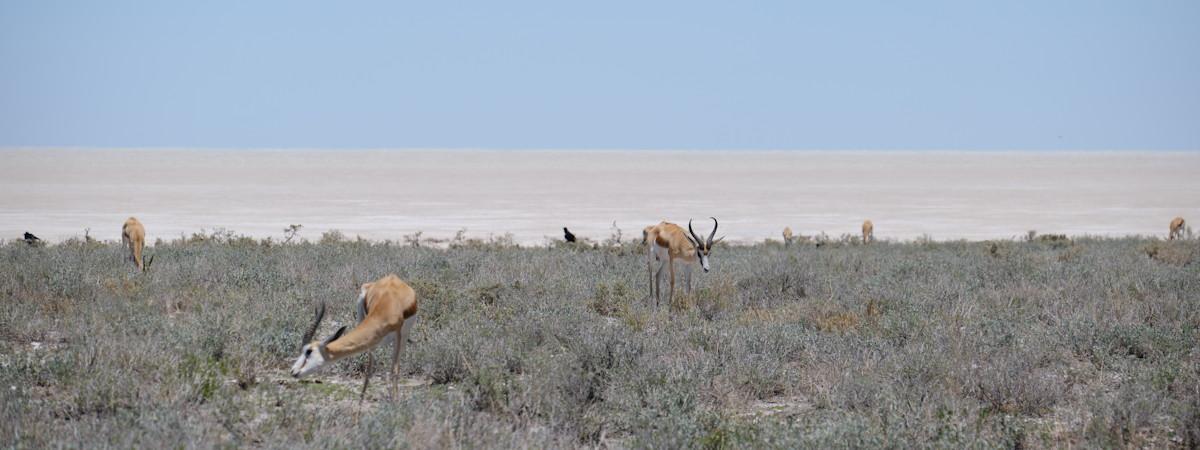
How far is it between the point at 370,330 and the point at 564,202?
40.5 metres

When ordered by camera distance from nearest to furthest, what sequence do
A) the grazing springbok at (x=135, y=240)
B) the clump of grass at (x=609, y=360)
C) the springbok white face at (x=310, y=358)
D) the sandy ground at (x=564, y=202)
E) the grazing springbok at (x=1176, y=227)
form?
1. the springbok white face at (x=310, y=358)
2. the clump of grass at (x=609, y=360)
3. the grazing springbok at (x=135, y=240)
4. the grazing springbok at (x=1176, y=227)
5. the sandy ground at (x=564, y=202)

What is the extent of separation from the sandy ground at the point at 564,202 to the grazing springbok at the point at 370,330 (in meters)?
19.0

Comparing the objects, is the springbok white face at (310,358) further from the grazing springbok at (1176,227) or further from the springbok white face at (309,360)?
the grazing springbok at (1176,227)

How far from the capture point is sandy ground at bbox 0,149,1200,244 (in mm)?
32375

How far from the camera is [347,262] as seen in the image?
16.1 metres

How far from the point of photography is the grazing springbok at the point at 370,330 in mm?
6336

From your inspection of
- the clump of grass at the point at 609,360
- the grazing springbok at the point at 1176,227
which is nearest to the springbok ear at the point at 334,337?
the clump of grass at the point at 609,360

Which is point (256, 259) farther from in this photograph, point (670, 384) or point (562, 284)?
point (670, 384)

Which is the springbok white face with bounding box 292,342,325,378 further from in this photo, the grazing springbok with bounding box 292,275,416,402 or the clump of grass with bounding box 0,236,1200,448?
the clump of grass with bounding box 0,236,1200,448

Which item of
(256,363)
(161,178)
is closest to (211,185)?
(161,178)

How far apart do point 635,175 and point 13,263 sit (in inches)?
2657

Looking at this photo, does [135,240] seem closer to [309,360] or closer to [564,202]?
[309,360]

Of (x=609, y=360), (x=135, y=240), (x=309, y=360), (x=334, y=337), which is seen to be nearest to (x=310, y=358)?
(x=309, y=360)

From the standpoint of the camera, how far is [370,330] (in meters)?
6.91
